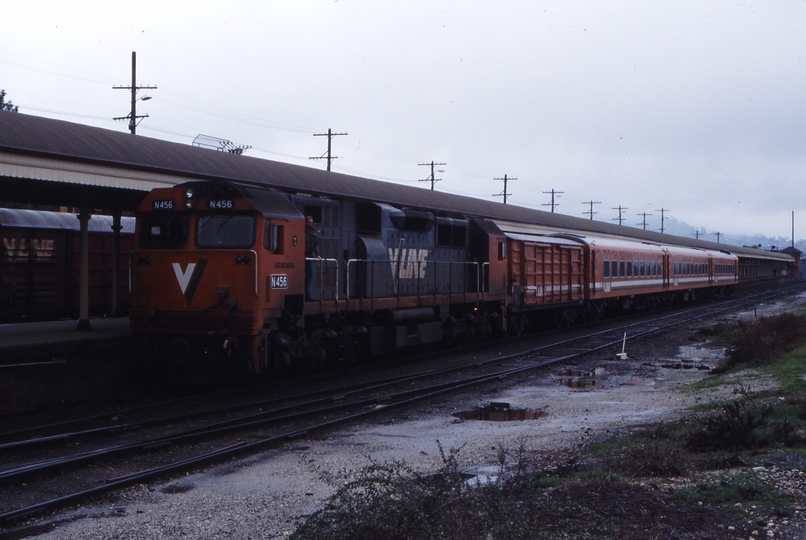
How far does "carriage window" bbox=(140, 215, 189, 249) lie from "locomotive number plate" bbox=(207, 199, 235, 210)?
21.0 inches

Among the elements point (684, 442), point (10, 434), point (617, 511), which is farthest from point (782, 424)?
point (10, 434)

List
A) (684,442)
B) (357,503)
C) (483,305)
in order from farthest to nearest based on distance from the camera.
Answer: (483,305), (684,442), (357,503)

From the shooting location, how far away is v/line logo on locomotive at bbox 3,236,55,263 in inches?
709

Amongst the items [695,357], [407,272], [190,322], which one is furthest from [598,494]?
[695,357]

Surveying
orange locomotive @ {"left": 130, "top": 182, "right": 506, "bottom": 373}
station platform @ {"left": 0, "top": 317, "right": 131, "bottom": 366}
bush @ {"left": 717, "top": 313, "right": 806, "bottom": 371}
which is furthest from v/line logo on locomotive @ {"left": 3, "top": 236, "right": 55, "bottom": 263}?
bush @ {"left": 717, "top": 313, "right": 806, "bottom": 371}

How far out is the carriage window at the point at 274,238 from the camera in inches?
491

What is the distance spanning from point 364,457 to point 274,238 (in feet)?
17.2

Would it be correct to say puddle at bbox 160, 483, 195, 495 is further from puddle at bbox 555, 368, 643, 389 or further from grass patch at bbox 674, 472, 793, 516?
puddle at bbox 555, 368, 643, 389

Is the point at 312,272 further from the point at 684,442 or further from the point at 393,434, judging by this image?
the point at 684,442

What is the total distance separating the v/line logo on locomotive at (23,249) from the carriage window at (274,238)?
29.6 feet

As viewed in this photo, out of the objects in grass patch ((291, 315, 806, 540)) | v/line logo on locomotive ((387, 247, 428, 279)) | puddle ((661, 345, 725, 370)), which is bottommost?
puddle ((661, 345, 725, 370))

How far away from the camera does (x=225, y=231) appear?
12586mm

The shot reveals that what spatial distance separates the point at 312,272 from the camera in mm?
14125

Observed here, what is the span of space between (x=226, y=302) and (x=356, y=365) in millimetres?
5008
